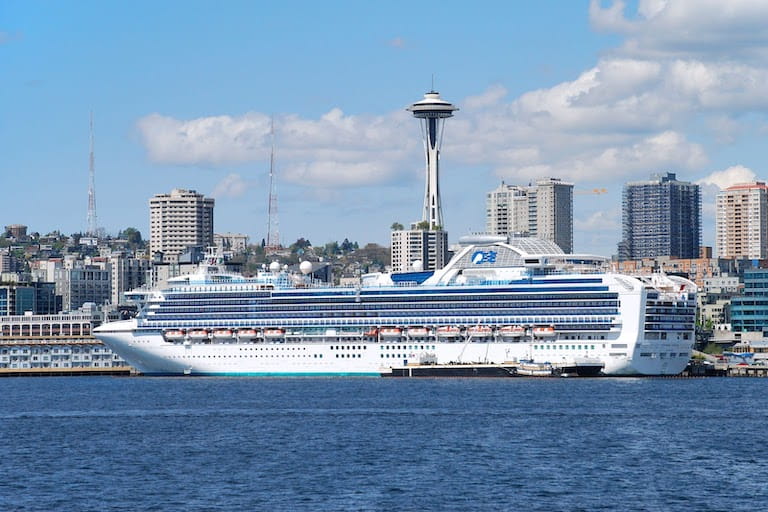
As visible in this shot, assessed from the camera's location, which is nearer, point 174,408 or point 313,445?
point 313,445

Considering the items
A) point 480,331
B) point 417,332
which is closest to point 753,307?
point 480,331

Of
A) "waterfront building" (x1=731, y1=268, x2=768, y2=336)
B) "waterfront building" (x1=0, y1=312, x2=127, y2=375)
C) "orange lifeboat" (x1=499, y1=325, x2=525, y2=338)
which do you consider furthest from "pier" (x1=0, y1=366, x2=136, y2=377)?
"waterfront building" (x1=731, y1=268, x2=768, y2=336)

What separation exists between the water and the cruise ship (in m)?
12.5

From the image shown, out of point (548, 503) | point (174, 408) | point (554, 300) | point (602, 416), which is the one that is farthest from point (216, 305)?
point (548, 503)

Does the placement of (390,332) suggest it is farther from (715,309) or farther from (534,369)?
(715,309)

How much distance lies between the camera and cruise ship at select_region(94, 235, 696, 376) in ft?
375

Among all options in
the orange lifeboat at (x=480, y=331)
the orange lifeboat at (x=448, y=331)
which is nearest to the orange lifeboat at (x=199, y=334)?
the orange lifeboat at (x=448, y=331)

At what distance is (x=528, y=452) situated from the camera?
6425 cm

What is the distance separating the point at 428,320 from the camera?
121 meters

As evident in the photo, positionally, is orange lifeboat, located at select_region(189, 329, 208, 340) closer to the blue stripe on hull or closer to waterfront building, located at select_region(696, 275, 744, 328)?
the blue stripe on hull

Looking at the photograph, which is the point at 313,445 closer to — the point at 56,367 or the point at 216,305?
the point at 216,305

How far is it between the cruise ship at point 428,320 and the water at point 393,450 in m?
12.5

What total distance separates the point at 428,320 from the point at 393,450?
5559cm

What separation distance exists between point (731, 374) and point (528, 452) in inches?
2662
